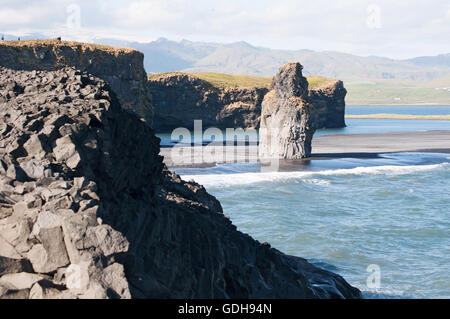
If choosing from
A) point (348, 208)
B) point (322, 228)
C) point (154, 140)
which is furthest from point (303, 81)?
point (154, 140)

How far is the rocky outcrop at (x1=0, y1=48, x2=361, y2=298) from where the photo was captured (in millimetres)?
7727

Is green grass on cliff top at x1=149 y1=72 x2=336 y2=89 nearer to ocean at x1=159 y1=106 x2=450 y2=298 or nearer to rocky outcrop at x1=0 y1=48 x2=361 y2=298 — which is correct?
ocean at x1=159 y1=106 x2=450 y2=298

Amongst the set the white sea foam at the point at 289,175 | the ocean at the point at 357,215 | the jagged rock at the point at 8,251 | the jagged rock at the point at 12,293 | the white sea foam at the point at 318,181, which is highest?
the jagged rock at the point at 8,251

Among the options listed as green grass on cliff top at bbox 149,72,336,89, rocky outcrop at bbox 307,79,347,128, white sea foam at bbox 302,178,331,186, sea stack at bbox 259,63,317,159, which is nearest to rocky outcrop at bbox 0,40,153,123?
sea stack at bbox 259,63,317,159

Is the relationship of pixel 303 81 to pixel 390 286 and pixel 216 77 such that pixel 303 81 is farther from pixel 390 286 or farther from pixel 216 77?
pixel 216 77

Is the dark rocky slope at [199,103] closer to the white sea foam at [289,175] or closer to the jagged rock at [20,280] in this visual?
the white sea foam at [289,175]

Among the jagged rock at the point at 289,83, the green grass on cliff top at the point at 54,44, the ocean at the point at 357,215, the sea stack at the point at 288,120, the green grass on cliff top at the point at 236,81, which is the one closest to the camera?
the ocean at the point at 357,215

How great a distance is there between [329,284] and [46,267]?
11.0 metres

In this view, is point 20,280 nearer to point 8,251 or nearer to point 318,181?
point 8,251

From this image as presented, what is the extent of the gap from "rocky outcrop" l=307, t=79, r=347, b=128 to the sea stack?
2365 inches

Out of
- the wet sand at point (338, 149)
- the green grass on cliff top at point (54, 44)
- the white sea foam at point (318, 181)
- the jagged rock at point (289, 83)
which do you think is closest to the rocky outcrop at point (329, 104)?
the wet sand at point (338, 149)

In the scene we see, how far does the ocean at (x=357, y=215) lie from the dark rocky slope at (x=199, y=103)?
55.3m

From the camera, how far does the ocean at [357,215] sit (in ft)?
71.7

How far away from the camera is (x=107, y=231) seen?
25.8 ft
